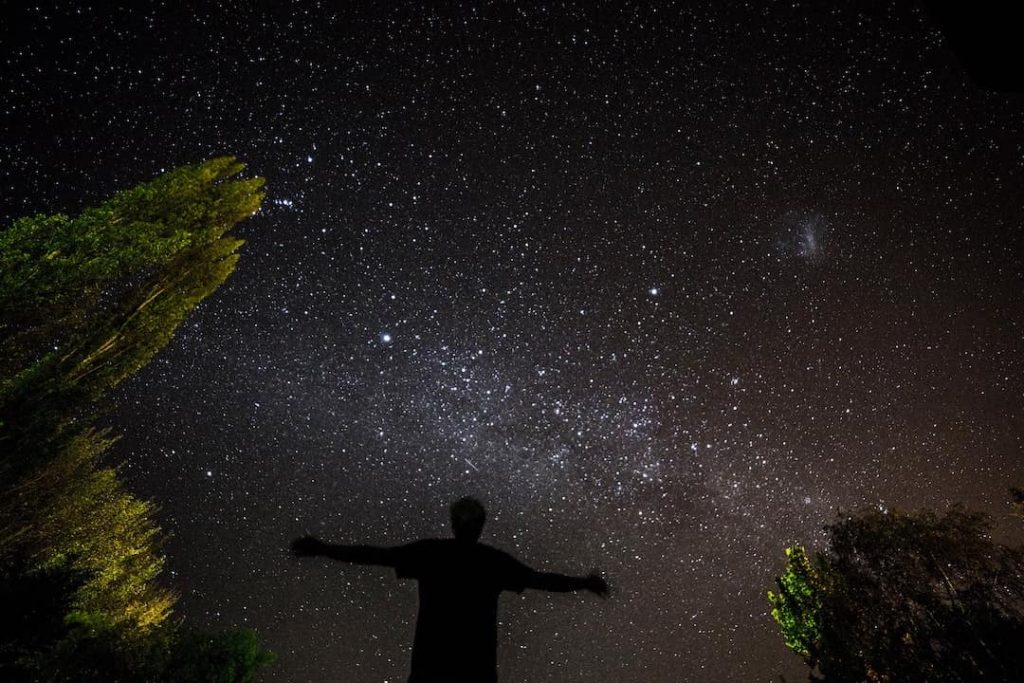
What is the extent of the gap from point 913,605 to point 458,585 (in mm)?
20461

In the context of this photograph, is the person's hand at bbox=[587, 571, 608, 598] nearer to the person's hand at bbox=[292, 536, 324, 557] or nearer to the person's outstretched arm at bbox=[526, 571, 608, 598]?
the person's outstretched arm at bbox=[526, 571, 608, 598]

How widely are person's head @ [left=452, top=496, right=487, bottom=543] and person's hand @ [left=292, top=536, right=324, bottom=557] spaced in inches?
28.7

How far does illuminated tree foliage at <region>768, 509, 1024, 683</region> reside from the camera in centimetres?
1387

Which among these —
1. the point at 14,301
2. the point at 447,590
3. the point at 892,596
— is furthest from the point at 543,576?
the point at 892,596

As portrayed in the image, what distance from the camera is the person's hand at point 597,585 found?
2654 mm

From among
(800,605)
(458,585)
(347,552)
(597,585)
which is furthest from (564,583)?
(800,605)

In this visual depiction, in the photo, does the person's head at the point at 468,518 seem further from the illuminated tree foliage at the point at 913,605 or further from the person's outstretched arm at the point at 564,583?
the illuminated tree foliage at the point at 913,605

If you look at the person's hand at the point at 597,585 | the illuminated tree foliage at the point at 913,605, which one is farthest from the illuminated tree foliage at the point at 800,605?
the person's hand at the point at 597,585

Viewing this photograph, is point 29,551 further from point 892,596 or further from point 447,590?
point 892,596

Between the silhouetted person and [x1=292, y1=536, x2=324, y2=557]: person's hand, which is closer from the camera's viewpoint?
the silhouetted person

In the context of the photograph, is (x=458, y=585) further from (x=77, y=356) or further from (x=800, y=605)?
(x=800, y=605)

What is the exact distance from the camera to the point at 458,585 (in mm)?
2357

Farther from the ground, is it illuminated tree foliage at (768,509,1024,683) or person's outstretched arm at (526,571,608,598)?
illuminated tree foliage at (768,509,1024,683)

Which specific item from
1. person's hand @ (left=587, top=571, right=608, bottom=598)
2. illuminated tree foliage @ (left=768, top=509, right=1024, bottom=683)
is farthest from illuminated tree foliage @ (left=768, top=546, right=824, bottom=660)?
person's hand @ (left=587, top=571, right=608, bottom=598)
